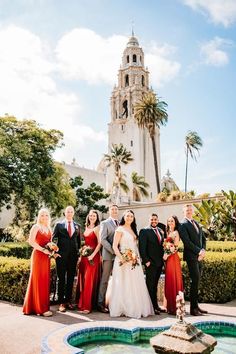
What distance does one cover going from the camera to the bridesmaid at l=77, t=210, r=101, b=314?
25.3ft

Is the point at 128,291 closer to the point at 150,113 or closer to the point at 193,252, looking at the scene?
the point at 193,252

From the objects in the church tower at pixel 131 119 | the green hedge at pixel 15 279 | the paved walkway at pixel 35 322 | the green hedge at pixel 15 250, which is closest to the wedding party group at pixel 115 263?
the paved walkway at pixel 35 322

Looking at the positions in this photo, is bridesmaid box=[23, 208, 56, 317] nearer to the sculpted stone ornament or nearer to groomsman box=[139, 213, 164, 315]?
groomsman box=[139, 213, 164, 315]

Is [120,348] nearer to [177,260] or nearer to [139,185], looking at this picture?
[177,260]

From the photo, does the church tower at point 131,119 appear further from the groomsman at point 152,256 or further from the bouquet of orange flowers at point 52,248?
the bouquet of orange flowers at point 52,248

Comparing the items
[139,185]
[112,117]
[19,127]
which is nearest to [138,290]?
[19,127]

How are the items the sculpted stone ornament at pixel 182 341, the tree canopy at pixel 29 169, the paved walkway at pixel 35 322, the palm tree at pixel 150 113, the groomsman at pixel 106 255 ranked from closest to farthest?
the sculpted stone ornament at pixel 182 341
the paved walkway at pixel 35 322
the groomsman at pixel 106 255
the tree canopy at pixel 29 169
the palm tree at pixel 150 113

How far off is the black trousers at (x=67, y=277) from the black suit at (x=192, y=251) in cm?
242

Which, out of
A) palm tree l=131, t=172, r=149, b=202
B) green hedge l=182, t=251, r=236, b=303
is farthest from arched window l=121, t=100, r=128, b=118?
green hedge l=182, t=251, r=236, b=303

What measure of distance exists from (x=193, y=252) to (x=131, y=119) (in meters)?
52.6

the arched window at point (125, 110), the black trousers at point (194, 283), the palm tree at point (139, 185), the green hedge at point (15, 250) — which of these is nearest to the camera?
the black trousers at point (194, 283)

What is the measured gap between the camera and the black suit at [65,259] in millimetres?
7730

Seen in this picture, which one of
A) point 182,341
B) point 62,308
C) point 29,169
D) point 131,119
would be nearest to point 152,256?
point 62,308

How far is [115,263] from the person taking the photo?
7488mm
